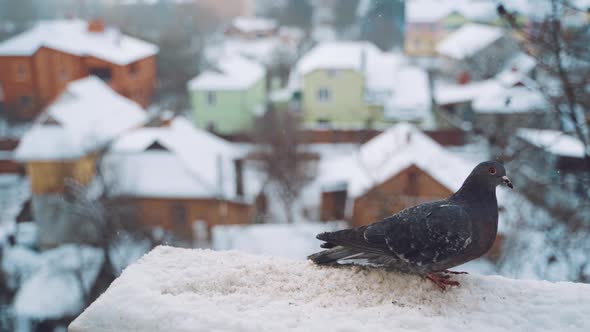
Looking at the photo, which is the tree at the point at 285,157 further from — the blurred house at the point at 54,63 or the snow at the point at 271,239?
the blurred house at the point at 54,63

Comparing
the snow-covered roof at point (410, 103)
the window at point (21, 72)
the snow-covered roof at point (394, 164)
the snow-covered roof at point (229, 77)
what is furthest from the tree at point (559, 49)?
the window at point (21, 72)

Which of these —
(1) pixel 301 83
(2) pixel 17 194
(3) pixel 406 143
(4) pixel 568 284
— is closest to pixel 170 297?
(4) pixel 568 284

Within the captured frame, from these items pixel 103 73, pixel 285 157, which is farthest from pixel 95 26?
pixel 285 157

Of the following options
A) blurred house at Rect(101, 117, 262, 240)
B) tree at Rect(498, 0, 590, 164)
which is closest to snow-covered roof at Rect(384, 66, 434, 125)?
blurred house at Rect(101, 117, 262, 240)

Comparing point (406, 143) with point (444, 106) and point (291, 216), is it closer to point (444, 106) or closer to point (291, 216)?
point (291, 216)

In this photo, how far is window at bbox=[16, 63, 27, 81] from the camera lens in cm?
2368

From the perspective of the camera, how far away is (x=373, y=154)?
14.8 metres

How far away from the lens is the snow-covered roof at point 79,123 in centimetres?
1565

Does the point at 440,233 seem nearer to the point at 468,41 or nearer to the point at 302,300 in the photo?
the point at 302,300

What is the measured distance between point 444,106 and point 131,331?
2310 cm

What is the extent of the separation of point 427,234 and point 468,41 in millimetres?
28302

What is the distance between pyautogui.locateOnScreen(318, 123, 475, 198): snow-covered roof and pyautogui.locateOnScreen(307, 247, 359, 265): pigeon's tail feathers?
9307mm

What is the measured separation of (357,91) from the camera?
2264cm

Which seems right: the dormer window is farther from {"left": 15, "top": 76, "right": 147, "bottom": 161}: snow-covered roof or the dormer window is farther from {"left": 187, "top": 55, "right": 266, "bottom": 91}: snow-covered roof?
{"left": 15, "top": 76, "right": 147, "bottom": 161}: snow-covered roof
